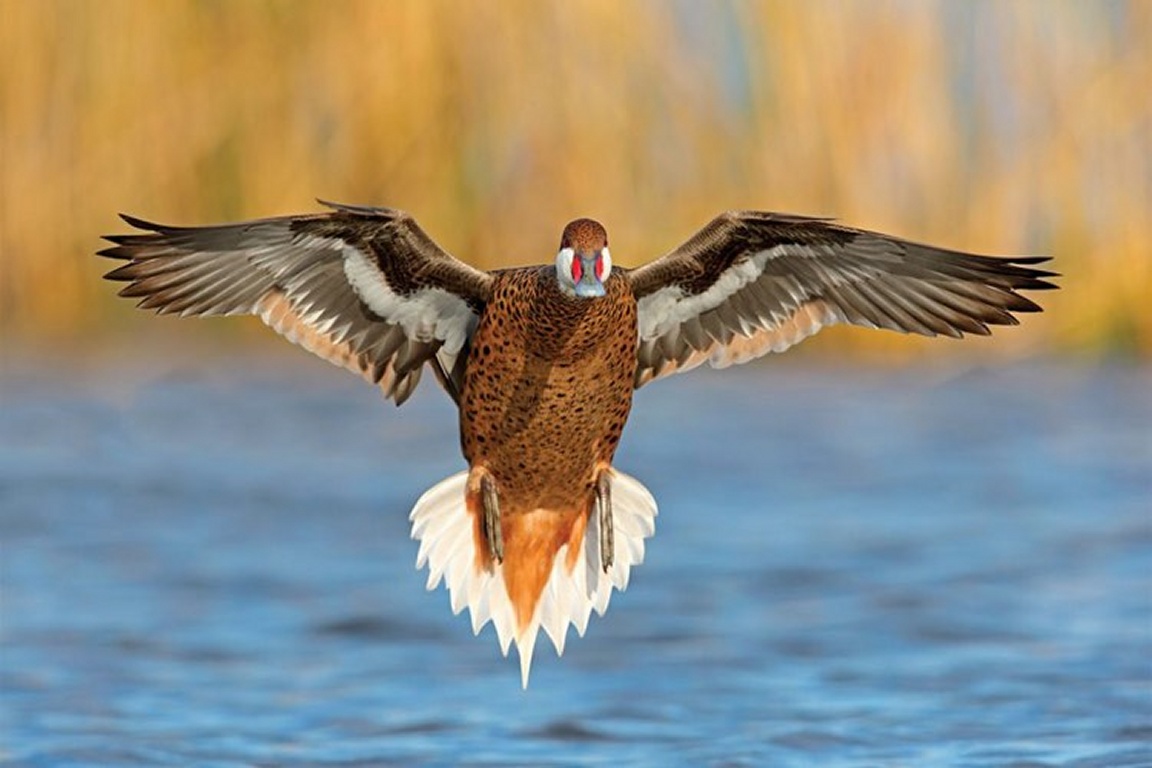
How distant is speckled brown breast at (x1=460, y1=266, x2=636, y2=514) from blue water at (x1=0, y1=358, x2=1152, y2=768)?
0.94m

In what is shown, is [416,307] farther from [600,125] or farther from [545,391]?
[600,125]

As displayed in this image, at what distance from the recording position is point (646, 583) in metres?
8.91

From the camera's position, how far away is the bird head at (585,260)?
220 inches

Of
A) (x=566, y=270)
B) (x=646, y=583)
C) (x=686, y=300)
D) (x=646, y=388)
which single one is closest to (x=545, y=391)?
(x=566, y=270)

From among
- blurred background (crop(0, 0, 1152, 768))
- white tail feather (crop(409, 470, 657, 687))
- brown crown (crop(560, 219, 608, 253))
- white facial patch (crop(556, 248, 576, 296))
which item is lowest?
white tail feather (crop(409, 470, 657, 687))

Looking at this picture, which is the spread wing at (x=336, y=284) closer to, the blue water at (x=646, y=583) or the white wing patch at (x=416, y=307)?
the white wing patch at (x=416, y=307)

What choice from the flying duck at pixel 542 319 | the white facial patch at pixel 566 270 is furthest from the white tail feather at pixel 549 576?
the white facial patch at pixel 566 270

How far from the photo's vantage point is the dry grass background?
10844 mm

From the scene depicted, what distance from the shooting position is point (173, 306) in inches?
239

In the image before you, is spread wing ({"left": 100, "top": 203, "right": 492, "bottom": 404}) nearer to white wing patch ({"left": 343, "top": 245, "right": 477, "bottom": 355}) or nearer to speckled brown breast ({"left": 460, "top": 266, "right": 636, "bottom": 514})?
white wing patch ({"left": 343, "top": 245, "right": 477, "bottom": 355})

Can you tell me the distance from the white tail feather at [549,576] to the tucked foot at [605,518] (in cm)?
15

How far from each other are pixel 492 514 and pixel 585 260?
921mm

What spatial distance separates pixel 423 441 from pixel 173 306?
527 centimetres

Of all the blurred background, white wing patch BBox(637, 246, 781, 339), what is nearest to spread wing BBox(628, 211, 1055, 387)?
white wing patch BBox(637, 246, 781, 339)
